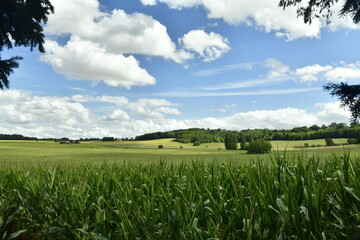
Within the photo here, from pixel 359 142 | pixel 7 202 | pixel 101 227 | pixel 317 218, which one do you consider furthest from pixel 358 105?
pixel 7 202

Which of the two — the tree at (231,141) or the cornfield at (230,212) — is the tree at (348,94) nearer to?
the cornfield at (230,212)

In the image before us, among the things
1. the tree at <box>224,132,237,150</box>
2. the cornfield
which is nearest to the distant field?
the cornfield

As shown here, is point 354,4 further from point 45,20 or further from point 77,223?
point 45,20

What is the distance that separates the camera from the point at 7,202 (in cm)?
463

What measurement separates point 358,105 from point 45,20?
15568mm

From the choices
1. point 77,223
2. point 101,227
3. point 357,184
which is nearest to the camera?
point 357,184

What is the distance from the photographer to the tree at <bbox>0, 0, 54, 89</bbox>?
48.8 feet

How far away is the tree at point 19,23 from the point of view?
1487 centimetres

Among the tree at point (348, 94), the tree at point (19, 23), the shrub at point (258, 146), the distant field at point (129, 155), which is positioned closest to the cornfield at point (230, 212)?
the distant field at point (129, 155)

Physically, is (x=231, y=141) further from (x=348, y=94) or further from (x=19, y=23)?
(x=348, y=94)

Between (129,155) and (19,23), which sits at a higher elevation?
(19,23)

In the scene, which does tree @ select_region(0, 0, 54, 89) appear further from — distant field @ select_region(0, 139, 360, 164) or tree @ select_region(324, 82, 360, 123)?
tree @ select_region(324, 82, 360, 123)

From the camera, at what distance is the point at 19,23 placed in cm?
1513

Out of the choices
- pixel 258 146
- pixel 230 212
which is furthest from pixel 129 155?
pixel 230 212
